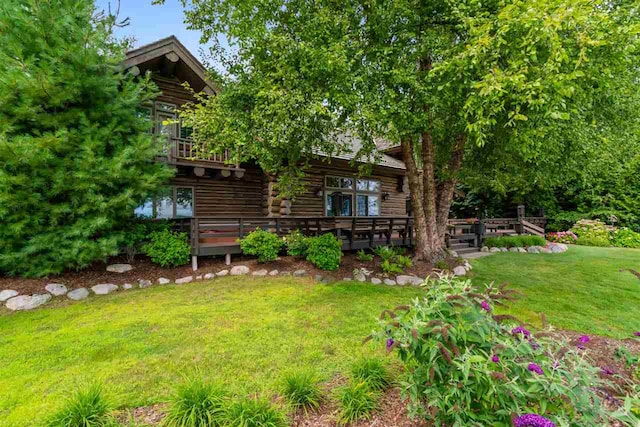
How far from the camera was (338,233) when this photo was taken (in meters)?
8.66

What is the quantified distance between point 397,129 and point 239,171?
17.8ft

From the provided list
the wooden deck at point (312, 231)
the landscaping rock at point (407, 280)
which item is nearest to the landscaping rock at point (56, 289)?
the wooden deck at point (312, 231)

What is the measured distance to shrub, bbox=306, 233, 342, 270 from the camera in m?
7.45

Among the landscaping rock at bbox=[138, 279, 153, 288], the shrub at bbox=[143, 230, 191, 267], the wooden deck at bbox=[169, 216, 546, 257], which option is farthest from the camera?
the wooden deck at bbox=[169, 216, 546, 257]

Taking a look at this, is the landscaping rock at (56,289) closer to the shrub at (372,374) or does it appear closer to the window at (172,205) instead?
the window at (172,205)

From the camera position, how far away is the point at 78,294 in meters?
5.95

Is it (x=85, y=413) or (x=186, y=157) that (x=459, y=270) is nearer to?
(x=85, y=413)

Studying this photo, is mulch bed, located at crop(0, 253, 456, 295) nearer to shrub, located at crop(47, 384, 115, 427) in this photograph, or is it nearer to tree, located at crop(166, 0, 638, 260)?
tree, located at crop(166, 0, 638, 260)

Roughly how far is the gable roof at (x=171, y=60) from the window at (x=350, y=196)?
5.45 m

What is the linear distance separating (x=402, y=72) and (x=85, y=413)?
19.8 ft

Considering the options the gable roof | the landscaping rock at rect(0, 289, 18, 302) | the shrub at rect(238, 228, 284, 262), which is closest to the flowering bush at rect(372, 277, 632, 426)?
the shrub at rect(238, 228, 284, 262)

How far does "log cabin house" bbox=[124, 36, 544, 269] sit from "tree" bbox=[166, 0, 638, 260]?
2168 mm

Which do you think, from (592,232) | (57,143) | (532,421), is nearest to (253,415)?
(532,421)

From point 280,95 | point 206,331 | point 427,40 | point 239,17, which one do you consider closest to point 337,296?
point 206,331
